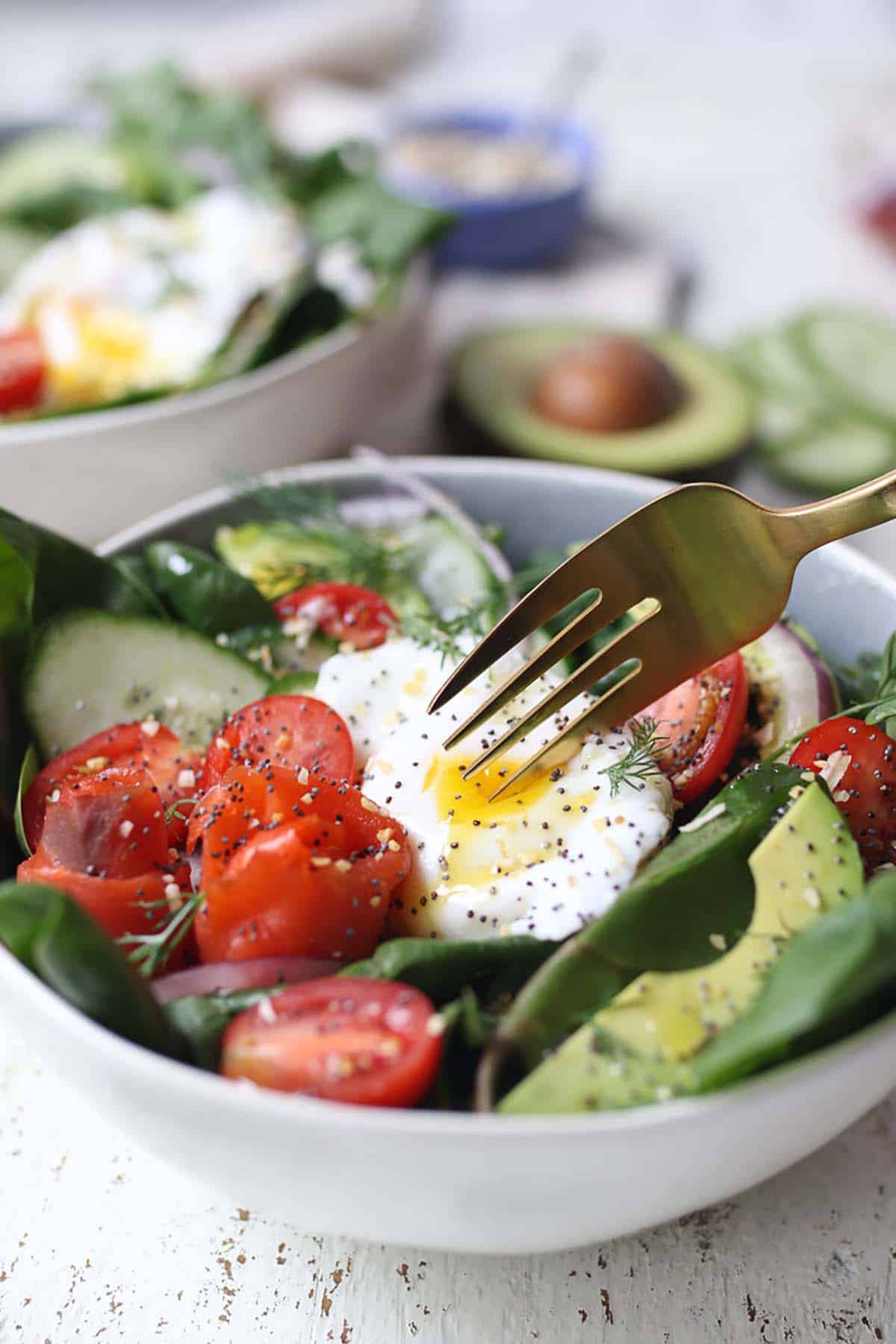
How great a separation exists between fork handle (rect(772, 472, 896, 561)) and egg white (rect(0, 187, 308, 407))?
5.48 feet

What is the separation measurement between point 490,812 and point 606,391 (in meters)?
1.79

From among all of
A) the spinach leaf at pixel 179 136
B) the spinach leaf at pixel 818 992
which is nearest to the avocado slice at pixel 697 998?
the spinach leaf at pixel 818 992

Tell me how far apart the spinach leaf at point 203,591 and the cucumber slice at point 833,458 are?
1.70 m

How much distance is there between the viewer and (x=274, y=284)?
298 cm

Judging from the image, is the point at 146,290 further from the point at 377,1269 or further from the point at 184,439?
the point at 377,1269

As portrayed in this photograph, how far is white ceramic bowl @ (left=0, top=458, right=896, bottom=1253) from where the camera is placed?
3.45ft

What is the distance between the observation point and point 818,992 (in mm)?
1116

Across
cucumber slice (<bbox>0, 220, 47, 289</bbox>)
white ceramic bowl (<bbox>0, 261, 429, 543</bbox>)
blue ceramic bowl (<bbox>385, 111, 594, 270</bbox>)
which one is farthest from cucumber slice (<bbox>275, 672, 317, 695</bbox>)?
blue ceramic bowl (<bbox>385, 111, 594, 270</bbox>)

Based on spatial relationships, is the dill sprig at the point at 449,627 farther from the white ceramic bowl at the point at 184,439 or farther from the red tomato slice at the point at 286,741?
the white ceramic bowl at the point at 184,439

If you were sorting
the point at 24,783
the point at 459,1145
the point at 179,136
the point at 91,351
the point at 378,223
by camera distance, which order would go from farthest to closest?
the point at 179,136 < the point at 378,223 < the point at 91,351 < the point at 24,783 < the point at 459,1145

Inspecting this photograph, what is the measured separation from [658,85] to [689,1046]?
577 centimetres

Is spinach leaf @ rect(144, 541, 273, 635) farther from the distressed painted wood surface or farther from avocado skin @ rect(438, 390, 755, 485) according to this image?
avocado skin @ rect(438, 390, 755, 485)

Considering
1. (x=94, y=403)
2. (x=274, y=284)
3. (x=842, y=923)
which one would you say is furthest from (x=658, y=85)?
(x=842, y=923)

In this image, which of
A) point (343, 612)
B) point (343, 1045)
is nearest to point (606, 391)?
point (343, 612)
